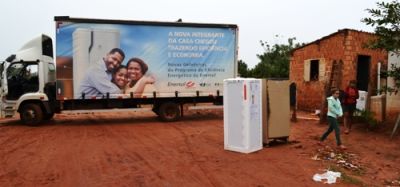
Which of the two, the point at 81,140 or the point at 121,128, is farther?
the point at 121,128

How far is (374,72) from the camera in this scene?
1816 cm

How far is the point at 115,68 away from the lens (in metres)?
14.4

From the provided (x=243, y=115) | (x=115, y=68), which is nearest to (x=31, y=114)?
(x=115, y=68)

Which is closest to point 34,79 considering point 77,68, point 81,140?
point 77,68

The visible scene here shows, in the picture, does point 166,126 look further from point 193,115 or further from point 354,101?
point 354,101

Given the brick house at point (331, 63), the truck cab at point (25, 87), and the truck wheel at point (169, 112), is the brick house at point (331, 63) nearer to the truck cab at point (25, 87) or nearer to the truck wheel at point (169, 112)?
the truck wheel at point (169, 112)

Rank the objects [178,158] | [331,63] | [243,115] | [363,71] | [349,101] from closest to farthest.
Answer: [178,158] < [243,115] < [349,101] < [331,63] < [363,71]

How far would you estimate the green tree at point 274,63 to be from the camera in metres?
29.5

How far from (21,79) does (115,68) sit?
10.3ft

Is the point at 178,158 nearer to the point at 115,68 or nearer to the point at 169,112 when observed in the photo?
the point at 115,68

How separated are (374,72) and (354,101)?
22.0 feet

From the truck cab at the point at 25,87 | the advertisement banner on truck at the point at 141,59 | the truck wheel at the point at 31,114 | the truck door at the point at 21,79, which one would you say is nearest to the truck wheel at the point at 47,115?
the truck cab at the point at 25,87

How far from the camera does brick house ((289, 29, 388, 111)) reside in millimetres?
16906

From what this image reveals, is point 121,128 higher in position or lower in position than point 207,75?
lower
